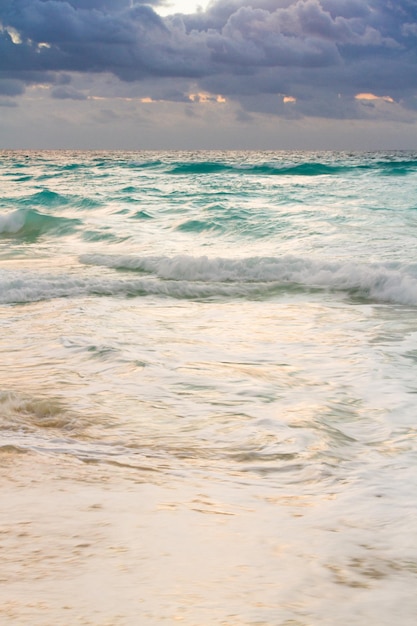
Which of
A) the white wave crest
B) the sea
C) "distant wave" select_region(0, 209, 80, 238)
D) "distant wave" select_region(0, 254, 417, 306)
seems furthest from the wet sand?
"distant wave" select_region(0, 209, 80, 238)

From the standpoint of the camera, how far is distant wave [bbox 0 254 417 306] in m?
8.78

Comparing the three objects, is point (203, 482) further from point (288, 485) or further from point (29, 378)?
point (29, 378)

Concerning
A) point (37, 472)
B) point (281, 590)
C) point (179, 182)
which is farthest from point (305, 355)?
point (179, 182)

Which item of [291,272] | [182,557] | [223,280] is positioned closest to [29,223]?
[223,280]

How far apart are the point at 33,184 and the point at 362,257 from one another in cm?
2673

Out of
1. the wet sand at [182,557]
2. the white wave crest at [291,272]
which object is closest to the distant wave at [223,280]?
the white wave crest at [291,272]

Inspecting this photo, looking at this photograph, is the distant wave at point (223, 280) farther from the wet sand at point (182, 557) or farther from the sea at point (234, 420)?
the wet sand at point (182, 557)

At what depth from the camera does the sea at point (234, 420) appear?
235cm

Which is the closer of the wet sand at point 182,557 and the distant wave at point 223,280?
the wet sand at point 182,557

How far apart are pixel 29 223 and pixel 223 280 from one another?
10.4 meters

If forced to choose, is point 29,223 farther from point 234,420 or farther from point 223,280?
point 234,420

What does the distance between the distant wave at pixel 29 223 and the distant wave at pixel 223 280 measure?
7503mm

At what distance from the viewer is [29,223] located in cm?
1891

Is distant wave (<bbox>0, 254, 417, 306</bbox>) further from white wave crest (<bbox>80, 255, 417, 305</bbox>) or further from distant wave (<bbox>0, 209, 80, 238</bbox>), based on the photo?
distant wave (<bbox>0, 209, 80, 238</bbox>)
